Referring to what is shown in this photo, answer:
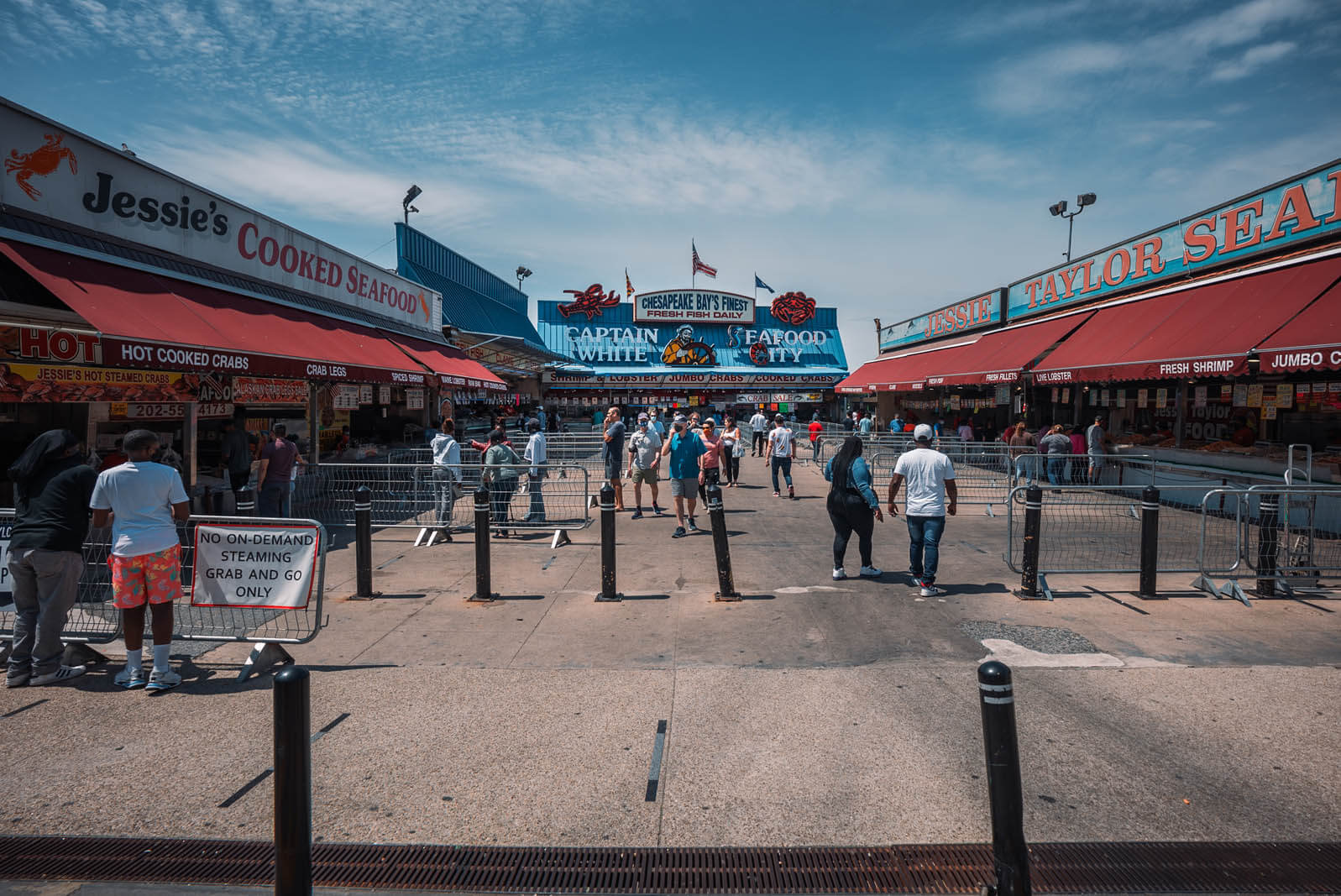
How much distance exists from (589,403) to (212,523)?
134 feet

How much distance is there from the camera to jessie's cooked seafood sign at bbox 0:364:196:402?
8.89 m

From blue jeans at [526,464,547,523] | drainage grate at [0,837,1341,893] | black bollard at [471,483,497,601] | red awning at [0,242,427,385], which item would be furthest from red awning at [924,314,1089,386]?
drainage grate at [0,837,1341,893]

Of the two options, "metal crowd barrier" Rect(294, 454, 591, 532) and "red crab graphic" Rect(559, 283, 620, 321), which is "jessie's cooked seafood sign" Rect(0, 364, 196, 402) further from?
"red crab graphic" Rect(559, 283, 620, 321)

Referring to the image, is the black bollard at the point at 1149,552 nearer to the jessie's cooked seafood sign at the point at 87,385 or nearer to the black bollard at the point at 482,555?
the black bollard at the point at 482,555

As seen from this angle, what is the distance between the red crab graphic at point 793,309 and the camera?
1905 inches

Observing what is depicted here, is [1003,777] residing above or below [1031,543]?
below

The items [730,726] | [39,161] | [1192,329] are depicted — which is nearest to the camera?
[730,726]

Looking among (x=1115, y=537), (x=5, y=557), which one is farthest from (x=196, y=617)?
(x=1115, y=537)

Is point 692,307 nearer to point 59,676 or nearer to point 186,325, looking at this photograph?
point 186,325

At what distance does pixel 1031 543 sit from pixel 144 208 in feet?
41.8

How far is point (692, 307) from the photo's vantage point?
4744 centimetres

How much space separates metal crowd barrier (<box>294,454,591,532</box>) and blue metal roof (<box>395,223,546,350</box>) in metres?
16.4

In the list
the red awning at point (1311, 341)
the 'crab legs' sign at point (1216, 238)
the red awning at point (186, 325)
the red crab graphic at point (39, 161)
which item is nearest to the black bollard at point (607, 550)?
the red awning at point (186, 325)

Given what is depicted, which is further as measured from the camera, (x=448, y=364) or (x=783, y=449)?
(x=448, y=364)
